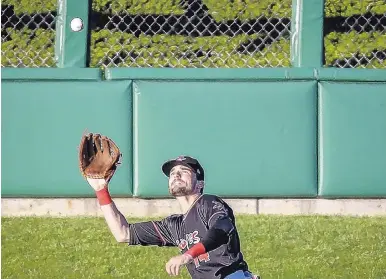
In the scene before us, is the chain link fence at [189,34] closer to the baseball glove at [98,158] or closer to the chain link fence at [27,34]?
the chain link fence at [27,34]

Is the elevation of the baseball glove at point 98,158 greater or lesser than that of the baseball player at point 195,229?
greater

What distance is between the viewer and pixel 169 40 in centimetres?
741

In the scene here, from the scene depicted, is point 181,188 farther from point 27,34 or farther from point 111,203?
point 27,34

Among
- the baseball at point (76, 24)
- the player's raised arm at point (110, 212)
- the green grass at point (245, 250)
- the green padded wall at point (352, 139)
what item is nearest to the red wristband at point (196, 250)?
the player's raised arm at point (110, 212)

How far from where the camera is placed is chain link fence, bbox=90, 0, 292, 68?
7348 mm

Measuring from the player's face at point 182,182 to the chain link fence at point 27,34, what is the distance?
3.14 m

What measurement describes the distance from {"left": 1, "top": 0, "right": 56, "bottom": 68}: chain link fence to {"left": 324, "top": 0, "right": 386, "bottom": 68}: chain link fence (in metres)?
2.17

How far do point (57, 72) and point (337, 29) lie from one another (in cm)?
227

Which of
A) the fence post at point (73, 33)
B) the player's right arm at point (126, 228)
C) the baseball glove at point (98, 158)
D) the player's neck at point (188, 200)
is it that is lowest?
the player's right arm at point (126, 228)

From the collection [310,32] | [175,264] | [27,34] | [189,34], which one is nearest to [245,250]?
[310,32]

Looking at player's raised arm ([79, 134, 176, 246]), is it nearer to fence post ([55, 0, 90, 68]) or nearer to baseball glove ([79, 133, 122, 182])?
baseball glove ([79, 133, 122, 182])

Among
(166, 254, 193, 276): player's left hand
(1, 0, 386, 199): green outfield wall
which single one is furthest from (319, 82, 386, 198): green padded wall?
(166, 254, 193, 276): player's left hand

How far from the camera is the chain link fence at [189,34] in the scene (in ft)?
24.1

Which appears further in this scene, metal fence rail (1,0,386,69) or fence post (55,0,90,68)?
metal fence rail (1,0,386,69)
